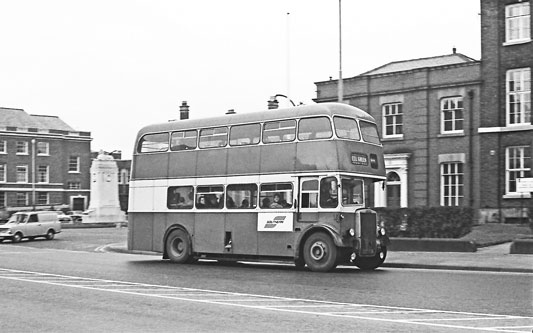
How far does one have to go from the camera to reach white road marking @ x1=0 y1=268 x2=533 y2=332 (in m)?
10.8

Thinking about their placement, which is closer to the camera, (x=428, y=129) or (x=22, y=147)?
(x=428, y=129)

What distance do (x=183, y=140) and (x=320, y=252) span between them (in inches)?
254

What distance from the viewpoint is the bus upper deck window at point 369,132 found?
Answer: 21047mm

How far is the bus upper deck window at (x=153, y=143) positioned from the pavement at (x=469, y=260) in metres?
8.21

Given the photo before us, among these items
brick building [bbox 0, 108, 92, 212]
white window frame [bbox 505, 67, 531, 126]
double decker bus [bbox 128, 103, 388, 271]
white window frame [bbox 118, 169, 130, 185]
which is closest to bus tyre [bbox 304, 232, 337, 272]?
double decker bus [bbox 128, 103, 388, 271]

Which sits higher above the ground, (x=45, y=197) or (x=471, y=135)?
(x=471, y=135)

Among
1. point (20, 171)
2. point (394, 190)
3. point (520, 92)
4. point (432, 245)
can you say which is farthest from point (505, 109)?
point (20, 171)

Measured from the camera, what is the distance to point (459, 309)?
1236 centimetres

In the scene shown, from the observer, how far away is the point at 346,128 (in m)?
20.6

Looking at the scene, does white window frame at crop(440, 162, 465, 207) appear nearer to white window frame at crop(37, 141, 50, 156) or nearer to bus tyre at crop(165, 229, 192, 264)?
bus tyre at crop(165, 229, 192, 264)

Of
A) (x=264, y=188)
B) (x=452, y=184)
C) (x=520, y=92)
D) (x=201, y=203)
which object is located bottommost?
(x=201, y=203)

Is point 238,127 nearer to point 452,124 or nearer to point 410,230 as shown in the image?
point 410,230

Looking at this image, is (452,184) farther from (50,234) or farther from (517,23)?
(50,234)

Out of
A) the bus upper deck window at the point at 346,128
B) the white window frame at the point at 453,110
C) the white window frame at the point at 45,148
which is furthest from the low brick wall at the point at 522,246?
the white window frame at the point at 45,148
